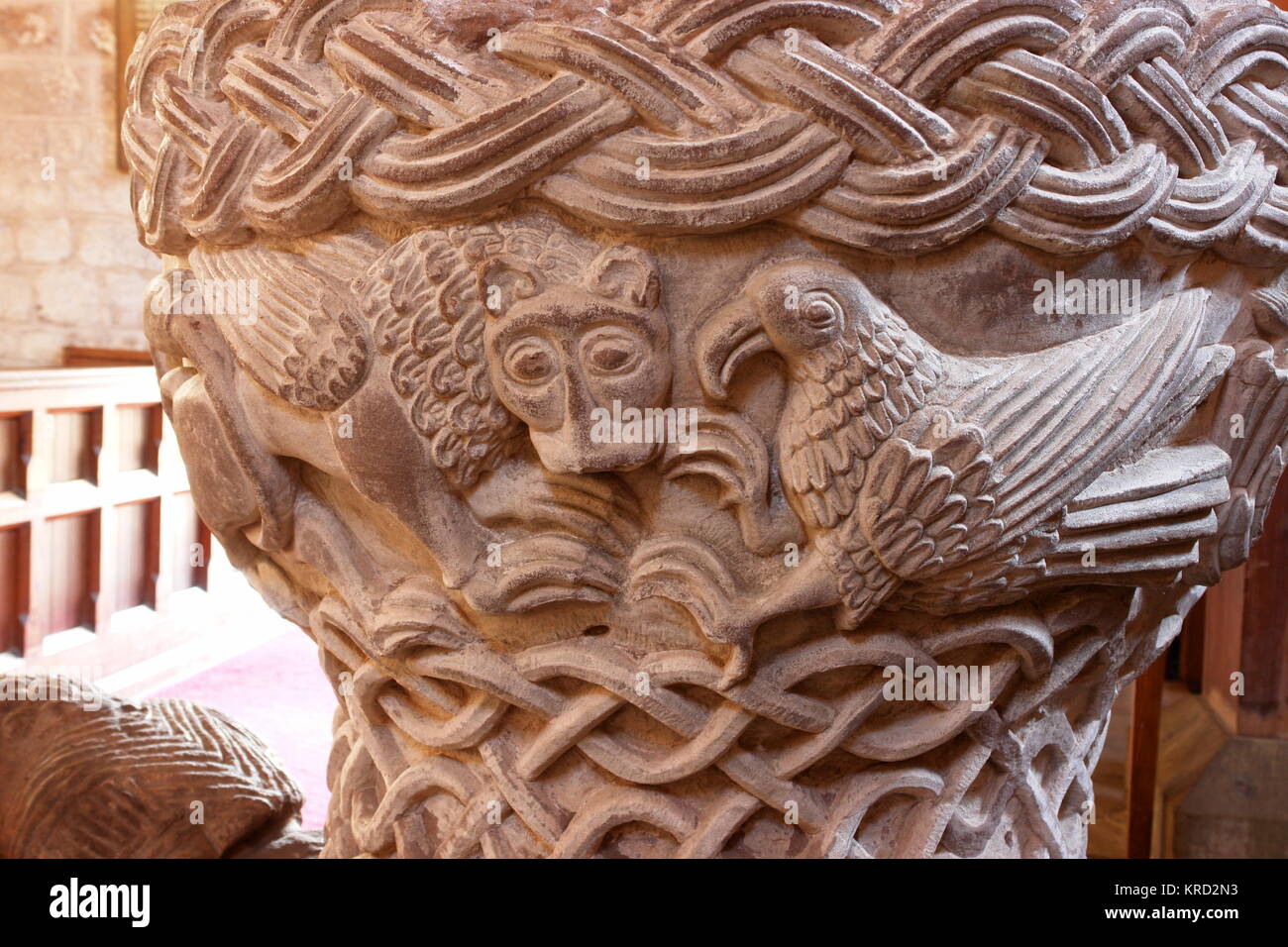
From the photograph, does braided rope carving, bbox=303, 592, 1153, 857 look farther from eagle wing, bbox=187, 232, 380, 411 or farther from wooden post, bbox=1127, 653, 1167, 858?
wooden post, bbox=1127, 653, 1167, 858

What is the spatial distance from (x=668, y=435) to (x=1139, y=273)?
485 millimetres

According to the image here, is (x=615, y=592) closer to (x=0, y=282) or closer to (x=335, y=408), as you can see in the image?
(x=335, y=408)

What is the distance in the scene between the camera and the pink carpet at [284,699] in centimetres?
228

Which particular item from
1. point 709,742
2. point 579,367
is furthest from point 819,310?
point 709,742

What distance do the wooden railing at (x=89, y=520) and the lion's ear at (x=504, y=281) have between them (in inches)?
65.9

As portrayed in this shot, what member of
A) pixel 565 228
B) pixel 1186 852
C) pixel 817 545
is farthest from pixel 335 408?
pixel 1186 852

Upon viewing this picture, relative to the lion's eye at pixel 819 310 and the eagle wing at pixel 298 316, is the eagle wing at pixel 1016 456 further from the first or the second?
the eagle wing at pixel 298 316

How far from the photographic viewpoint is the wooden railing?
238 cm

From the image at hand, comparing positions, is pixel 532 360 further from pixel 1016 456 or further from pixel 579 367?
pixel 1016 456

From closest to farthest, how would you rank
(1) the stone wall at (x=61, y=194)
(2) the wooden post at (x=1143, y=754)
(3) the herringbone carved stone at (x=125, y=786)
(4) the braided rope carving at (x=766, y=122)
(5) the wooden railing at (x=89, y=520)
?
(4) the braided rope carving at (x=766, y=122) → (3) the herringbone carved stone at (x=125, y=786) → (2) the wooden post at (x=1143, y=754) → (5) the wooden railing at (x=89, y=520) → (1) the stone wall at (x=61, y=194)

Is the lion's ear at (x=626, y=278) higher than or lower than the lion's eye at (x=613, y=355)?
higher

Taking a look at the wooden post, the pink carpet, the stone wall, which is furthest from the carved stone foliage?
the stone wall

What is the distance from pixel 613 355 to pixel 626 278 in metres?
0.07

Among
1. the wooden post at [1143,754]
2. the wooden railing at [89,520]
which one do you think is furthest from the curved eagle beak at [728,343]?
the wooden railing at [89,520]
